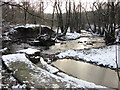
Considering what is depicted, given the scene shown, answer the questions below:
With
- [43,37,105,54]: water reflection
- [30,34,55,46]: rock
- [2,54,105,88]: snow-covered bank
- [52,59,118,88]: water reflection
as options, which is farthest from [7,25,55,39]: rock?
[2,54,105,88]: snow-covered bank

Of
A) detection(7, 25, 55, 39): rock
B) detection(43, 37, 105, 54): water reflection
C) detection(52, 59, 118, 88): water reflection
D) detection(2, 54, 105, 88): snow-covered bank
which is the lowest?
detection(52, 59, 118, 88): water reflection

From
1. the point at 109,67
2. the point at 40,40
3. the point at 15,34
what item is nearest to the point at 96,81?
the point at 109,67

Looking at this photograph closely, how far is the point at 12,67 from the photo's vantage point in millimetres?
6832

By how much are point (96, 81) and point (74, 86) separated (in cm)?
230

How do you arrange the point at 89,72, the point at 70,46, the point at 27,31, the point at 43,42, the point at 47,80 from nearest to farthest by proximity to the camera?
the point at 47,80, the point at 89,72, the point at 70,46, the point at 43,42, the point at 27,31

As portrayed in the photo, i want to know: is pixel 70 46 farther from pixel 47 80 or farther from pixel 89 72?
pixel 47 80

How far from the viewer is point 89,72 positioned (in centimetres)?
882

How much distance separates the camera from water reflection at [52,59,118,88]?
7586mm

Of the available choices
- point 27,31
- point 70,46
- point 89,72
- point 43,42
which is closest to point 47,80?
point 89,72

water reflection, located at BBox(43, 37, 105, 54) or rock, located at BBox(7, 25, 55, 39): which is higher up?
rock, located at BBox(7, 25, 55, 39)

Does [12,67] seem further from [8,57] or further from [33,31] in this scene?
[33,31]

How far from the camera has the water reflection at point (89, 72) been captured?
7586 millimetres

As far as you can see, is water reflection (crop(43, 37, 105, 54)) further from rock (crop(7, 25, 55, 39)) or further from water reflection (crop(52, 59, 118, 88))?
rock (crop(7, 25, 55, 39))

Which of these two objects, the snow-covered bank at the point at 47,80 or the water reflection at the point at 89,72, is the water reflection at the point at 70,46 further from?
the snow-covered bank at the point at 47,80
